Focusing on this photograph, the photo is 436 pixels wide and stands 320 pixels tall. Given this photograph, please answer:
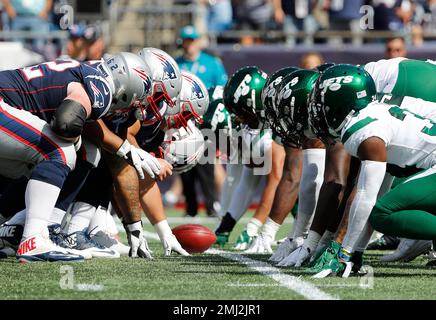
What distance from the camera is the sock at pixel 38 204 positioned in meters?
6.16

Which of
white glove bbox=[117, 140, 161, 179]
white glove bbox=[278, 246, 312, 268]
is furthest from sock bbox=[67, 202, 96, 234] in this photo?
white glove bbox=[278, 246, 312, 268]

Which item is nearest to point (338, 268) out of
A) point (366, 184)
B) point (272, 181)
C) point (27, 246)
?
point (366, 184)

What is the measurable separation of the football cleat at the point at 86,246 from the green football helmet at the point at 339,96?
1990mm

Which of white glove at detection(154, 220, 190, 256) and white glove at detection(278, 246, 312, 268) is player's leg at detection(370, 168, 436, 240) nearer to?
white glove at detection(278, 246, 312, 268)

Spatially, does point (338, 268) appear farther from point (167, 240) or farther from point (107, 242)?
point (107, 242)

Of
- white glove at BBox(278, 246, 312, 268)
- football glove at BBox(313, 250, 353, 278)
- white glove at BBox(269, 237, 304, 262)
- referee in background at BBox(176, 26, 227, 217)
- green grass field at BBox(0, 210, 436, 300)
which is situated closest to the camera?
green grass field at BBox(0, 210, 436, 300)

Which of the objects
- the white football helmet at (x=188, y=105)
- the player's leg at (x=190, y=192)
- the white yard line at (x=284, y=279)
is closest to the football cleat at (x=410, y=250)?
the white yard line at (x=284, y=279)

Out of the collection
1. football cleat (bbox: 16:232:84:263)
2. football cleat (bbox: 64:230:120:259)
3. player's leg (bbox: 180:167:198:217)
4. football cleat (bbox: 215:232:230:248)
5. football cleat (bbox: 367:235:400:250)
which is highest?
football cleat (bbox: 16:232:84:263)

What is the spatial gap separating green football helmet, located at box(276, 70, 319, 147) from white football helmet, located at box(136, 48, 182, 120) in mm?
920

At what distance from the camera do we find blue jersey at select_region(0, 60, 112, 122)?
6.34m

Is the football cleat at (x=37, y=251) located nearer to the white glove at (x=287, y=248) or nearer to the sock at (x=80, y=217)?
the sock at (x=80, y=217)

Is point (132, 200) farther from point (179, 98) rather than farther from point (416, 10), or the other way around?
point (416, 10)

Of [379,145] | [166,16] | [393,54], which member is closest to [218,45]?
[166,16]

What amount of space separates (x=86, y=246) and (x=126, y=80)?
131cm
